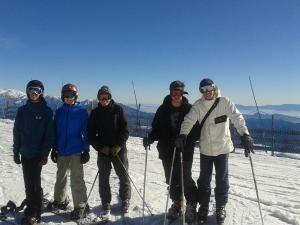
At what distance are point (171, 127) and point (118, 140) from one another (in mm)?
871

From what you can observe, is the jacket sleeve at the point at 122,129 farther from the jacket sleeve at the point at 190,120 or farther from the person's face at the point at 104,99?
the jacket sleeve at the point at 190,120

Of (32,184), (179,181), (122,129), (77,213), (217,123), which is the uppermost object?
(217,123)

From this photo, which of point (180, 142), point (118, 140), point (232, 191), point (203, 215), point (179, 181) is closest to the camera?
point (180, 142)

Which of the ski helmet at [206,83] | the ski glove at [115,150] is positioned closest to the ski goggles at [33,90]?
Answer: the ski glove at [115,150]

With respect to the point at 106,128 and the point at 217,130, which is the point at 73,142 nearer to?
the point at 106,128

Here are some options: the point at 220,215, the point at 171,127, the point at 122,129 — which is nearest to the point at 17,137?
the point at 122,129

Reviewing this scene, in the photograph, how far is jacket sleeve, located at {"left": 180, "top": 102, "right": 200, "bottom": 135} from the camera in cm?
489

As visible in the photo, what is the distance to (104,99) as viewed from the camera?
542cm

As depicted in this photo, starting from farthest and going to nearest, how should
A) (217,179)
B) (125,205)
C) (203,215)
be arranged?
(125,205) < (203,215) < (217,179)

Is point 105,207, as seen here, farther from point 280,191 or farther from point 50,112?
point 280,191

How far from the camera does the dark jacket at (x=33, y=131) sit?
5.04 m

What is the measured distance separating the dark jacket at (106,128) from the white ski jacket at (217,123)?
1.07 meters

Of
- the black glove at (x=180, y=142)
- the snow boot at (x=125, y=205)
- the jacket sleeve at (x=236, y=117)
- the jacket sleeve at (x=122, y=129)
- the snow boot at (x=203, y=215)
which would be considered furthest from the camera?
the snow boot at (x=125, y=205)

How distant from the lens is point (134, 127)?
22062mm
